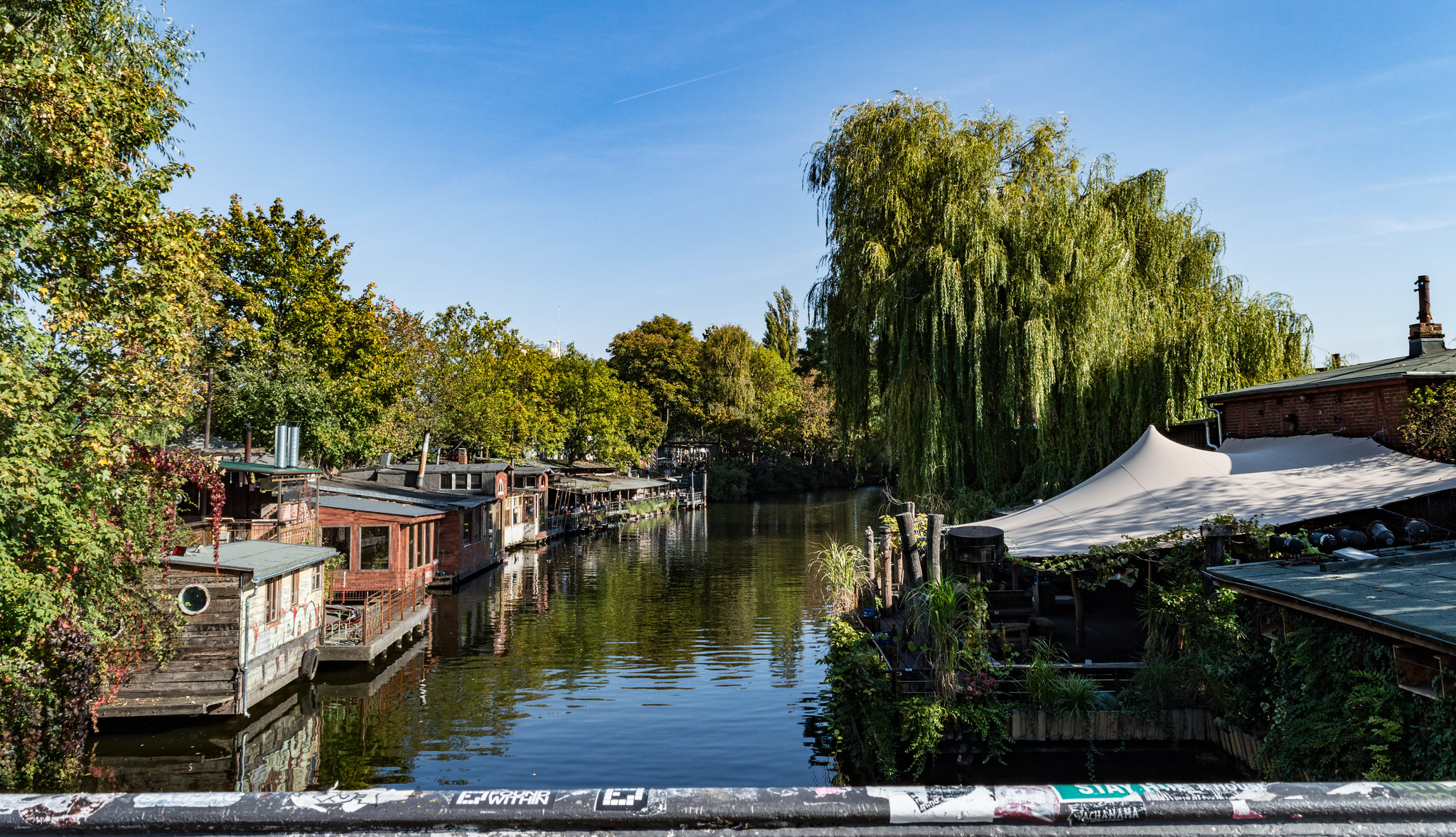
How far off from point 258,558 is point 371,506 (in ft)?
32.8

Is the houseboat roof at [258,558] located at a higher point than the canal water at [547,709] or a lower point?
higher

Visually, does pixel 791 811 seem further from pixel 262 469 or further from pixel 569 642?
pixel 569 642

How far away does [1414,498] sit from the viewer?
49.0 ft

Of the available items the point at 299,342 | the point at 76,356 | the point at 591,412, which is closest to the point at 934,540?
the point at 76,356

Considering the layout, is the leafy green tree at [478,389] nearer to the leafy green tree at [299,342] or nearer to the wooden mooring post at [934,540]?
the leafy green tree at [299,342]

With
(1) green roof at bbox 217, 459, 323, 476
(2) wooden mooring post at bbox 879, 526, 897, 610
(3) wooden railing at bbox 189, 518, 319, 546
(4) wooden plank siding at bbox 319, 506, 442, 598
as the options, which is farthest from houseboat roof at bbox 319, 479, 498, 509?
(2) wooden mooring post at bbox 879, 526, 897, 610

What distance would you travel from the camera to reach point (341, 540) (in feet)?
86.0

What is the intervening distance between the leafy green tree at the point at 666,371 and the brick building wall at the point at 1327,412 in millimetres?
65102

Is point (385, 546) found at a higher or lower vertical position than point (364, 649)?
higher

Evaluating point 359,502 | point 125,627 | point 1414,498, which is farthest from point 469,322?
point 1414,498

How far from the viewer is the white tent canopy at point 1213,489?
13445 mm

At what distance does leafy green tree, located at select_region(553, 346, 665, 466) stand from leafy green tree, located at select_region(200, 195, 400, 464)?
984 inches

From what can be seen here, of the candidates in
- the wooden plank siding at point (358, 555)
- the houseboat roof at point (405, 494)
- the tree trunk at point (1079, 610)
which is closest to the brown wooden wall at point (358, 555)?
the wooden plank siding at point (358, 555)

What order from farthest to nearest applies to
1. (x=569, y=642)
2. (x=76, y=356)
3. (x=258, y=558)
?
(x=569, y=642) → (x=258, y=558) → (x=76, y=356)
